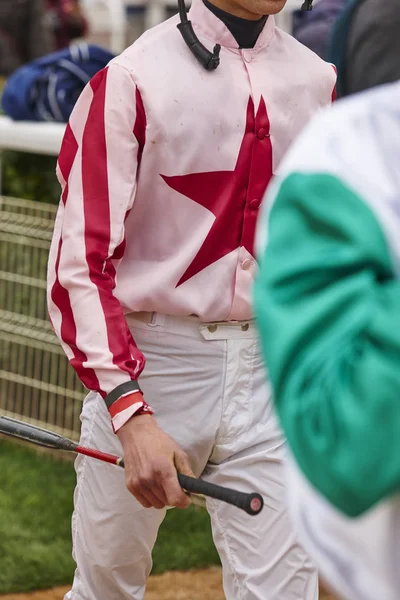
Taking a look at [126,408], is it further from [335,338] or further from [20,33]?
[20,33]

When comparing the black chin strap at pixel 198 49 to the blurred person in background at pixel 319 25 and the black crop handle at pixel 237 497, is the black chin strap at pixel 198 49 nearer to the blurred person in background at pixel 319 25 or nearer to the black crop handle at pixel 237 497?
the black crop handle at pixel 237 497

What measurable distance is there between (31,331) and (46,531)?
104cm

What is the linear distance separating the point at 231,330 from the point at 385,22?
850mm

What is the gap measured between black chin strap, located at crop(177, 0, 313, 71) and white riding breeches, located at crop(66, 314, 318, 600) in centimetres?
60

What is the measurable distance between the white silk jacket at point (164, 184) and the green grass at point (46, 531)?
203 centimetres

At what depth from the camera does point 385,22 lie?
2898mm

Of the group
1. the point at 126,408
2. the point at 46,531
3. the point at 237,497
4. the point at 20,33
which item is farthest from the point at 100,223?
the point at 20,33

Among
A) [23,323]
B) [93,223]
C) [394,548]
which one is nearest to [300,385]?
[394,548]

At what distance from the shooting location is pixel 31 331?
554cm

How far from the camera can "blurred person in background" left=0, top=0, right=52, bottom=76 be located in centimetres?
909

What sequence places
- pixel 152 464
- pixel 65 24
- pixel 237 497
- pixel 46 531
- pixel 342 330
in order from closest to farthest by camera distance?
pixel 342 330 → pixel 237 497 → pixel 152 464 → pixel 46 531 → pixel 65 24

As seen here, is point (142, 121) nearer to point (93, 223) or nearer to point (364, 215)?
point (93, 223)

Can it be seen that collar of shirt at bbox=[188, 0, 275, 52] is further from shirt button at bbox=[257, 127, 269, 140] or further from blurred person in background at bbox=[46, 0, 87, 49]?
blurred person in background at bbox=[46, 0, 87, 49]

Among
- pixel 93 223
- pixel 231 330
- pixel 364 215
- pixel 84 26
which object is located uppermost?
pixel 364 215
